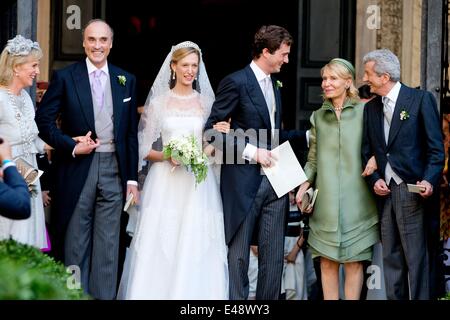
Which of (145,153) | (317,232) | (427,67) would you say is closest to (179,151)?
(145,153)

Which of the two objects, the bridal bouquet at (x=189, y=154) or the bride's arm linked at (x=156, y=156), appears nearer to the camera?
the bridal bouquet at (x=189, y=154)

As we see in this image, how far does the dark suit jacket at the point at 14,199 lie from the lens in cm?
668

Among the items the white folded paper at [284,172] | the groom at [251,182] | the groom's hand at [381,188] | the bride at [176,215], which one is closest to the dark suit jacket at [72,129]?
the bride at [176,215]

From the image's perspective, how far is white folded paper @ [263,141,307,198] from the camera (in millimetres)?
9414

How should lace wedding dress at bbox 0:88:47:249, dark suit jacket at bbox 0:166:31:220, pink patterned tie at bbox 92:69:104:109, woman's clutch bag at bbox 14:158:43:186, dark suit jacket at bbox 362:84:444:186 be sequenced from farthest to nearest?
pink patterned tie at bbox 92:69:104:109 < dark suit jacket at bbox 362:84:444:186 < lace wedding dress at bbox 0:88:47:249 < woman's clutch bag at bbox 14:158:43:186 < dark suit jacket at bbox 0:166:31:220

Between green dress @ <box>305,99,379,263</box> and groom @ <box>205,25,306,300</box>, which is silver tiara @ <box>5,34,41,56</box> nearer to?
groom @ <box>205,25,306,300</box>

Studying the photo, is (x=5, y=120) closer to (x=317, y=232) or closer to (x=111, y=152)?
(x=111, y=152)

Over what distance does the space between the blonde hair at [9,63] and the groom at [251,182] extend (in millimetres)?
1420

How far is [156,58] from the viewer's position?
1580cm

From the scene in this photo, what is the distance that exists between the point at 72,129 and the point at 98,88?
14.6 inches

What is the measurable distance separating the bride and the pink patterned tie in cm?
47

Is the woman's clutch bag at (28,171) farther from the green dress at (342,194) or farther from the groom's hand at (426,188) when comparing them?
the groom's hand at (426,188)

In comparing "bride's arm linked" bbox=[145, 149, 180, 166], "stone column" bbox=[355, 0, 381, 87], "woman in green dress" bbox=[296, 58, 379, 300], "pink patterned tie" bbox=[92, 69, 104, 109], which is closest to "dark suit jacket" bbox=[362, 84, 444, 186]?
"woman in green dress" bbox=[296, 58, 379, 300]
